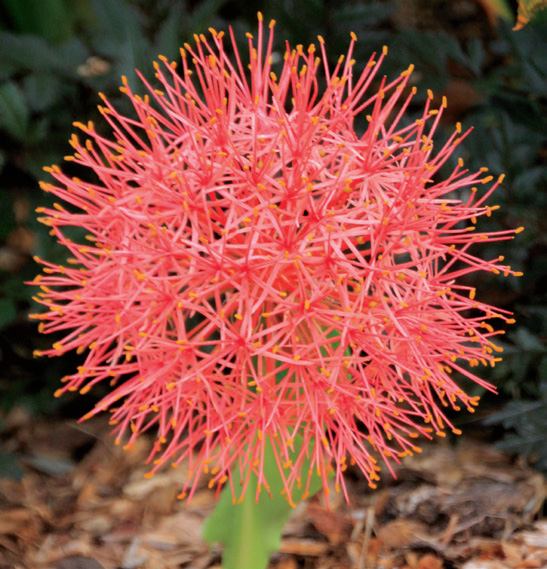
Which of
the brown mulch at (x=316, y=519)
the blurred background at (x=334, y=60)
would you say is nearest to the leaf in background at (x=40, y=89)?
the blurred background at (x=334, y=60)

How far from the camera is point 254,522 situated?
0.73 m

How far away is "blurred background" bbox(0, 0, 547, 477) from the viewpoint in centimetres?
99

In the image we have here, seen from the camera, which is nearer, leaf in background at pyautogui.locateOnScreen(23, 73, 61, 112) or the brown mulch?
the brown mulch

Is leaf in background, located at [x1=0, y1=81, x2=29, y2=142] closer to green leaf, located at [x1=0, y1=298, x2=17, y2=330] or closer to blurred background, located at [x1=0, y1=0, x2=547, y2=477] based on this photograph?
blurred background, located at [x1=0, y1=0, x2=547, y2=477]

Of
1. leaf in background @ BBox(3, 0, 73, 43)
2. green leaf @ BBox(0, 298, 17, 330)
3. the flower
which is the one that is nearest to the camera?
the flower

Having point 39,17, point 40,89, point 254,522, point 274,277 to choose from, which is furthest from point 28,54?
point 254,522

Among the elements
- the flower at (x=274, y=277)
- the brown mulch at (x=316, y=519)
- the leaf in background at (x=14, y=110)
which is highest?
the leaf in background at (x=14, y=110)

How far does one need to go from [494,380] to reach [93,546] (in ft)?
2.32

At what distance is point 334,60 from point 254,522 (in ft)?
2.51

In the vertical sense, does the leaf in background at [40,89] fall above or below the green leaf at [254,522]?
above

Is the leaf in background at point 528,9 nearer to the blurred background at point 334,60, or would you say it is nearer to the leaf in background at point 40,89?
the blurred background at point 334,60

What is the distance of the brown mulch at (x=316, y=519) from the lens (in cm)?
84

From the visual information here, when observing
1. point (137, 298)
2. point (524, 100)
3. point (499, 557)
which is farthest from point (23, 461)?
point (524, 100)

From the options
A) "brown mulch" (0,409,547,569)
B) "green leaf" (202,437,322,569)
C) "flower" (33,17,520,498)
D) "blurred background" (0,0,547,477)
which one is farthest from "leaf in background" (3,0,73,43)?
"green leaf" (202,437,322,569)
